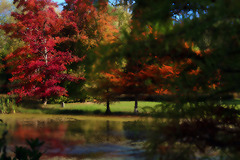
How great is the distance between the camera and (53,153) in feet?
26.2

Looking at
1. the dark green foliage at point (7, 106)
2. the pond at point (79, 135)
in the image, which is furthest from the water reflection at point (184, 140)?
the dark green foliage at point (7, 106)

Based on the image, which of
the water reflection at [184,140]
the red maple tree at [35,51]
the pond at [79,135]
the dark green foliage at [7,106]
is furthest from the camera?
the dark green foliage at [7,106]

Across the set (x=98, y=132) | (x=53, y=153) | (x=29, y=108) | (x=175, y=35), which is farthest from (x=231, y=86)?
(x=29, y=108)

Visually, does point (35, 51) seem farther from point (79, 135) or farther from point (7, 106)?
point (79, 135)

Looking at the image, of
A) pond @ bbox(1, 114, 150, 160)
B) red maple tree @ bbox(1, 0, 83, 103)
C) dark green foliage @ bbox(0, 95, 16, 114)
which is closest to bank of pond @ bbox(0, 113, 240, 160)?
pond @ bbox(1, 114, 150, 160)

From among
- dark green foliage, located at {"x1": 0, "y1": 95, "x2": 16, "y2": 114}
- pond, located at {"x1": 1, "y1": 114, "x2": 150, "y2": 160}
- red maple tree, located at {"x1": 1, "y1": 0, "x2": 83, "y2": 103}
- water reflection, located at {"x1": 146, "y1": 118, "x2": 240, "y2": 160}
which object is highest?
red maple tree, located at {"x1": 1, "y1": 0, "x2": 83, "y2": 103}

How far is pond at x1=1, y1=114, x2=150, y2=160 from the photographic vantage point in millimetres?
7910

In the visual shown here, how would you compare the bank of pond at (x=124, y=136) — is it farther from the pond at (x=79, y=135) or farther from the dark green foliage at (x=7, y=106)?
the dark green foliage at (x=7, y=106)

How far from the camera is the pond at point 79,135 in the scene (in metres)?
7.91

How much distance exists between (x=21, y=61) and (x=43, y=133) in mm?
7148

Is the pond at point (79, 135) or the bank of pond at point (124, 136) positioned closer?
the bank of pond at point (124, 136)

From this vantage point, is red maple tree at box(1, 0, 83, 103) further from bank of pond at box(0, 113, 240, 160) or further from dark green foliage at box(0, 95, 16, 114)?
bank of pond at box(0, 113, 240, 160)

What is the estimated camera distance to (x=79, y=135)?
35.3ft

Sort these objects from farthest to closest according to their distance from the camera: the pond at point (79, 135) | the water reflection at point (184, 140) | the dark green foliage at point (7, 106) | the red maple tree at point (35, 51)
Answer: the dark green foliage at point (7, 106)
the red maple tree at point (35, 51)
the pond at point (79, 135)
the water reflection at point (184, 140)
